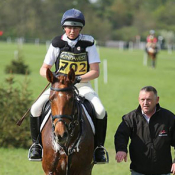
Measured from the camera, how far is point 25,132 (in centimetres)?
1310

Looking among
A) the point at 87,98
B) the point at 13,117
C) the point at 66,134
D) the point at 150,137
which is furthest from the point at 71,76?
the point at 13,117

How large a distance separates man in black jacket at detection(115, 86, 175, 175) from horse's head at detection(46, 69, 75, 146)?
0.95 m

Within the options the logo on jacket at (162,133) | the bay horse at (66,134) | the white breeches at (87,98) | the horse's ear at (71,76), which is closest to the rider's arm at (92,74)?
the white breeches at (87,98)

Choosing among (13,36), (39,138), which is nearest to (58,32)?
(13,36)

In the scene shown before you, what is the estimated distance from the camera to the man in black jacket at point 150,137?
6.12 metres

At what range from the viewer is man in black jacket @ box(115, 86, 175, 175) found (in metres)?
6.12

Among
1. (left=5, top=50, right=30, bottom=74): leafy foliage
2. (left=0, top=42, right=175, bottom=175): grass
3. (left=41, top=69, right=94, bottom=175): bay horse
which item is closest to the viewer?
(left=41, top=69, right=94, bottom=175): bay horse

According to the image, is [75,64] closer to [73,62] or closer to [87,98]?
[73,62]

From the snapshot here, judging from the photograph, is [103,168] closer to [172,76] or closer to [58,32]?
[172,76]

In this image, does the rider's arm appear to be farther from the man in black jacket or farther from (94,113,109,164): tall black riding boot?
the man in black jacket

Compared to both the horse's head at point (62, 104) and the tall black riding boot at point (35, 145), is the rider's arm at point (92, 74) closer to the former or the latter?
the horse's head at point (62, 104)

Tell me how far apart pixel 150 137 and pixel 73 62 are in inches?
65.3

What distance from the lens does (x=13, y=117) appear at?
13.1 m

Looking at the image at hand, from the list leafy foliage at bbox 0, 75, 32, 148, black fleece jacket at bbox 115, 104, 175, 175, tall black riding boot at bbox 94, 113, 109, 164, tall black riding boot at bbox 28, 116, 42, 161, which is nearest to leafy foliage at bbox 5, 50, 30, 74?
leafy foliage at bbox 0, 75, 32, 148
